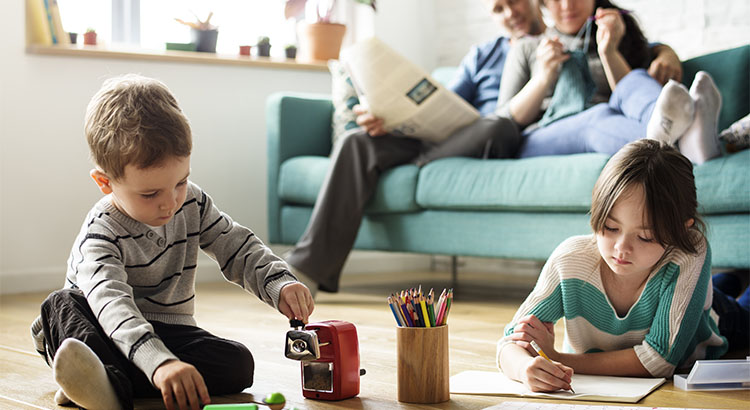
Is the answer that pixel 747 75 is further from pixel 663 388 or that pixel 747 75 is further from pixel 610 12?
pixel 663 388

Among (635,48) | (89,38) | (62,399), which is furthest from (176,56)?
(62,399)

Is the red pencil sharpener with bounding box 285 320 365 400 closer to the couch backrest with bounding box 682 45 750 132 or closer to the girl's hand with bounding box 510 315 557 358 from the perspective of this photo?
the girl's hand with bounding box 510 315 557 358

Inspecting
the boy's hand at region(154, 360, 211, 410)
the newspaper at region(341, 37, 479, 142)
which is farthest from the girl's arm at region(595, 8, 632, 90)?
the boy's hand at region(154, 360, 211, 410)

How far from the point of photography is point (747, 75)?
243 centimetres

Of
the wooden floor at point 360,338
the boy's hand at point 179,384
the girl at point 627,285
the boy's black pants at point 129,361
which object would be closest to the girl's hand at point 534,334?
the girl at point 627,285

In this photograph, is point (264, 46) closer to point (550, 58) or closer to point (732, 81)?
point (550, 58)

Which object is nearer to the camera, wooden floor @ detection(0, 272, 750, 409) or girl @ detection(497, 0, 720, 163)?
wooden floor @ detection(0, 272, 750, 409)

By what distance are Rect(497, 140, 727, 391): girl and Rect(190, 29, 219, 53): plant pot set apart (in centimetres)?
222

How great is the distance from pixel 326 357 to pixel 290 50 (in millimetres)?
2471

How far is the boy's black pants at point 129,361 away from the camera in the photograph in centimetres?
120

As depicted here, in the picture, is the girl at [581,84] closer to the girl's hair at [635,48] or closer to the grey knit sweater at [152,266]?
the girl's hair at [635,48]

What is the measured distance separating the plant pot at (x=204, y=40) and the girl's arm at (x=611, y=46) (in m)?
1.57

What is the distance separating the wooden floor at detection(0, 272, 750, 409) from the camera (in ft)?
4.18

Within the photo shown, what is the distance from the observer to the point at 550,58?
8.13 feet
